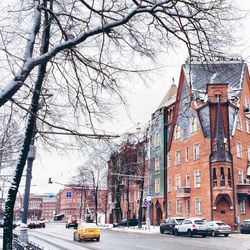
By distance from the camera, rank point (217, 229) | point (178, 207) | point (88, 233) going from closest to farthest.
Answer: point (88, 233) → point (217, 229) → point (178, 207)

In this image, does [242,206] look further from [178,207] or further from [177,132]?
[177,132]

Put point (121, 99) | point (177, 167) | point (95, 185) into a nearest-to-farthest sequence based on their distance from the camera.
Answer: point (121, 99)
point (177, 167)
point (95, 185)

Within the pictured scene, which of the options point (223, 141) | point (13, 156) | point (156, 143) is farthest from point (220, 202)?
point (13, 156)

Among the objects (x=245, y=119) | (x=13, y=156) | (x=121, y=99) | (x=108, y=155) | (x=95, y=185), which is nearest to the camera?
(x=121, y=99)

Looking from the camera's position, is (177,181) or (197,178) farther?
(177,181)

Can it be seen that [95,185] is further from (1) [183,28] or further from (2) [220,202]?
(1) [183,28]

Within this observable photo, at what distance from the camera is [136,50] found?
29.3 feet

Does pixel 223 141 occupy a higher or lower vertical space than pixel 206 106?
lower

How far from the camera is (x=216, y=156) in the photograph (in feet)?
149

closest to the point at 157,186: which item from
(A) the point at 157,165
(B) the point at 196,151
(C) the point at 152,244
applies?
(A) the point at 157,165

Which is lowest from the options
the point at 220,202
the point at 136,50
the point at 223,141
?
the point at 220,202

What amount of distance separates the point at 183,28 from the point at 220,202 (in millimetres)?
38788

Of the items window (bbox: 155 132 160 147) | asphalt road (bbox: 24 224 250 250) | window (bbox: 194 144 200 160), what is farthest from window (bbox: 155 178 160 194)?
asphalt road (bbox: 24 224 250 250)

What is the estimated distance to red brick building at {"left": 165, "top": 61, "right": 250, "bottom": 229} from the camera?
145 feet
